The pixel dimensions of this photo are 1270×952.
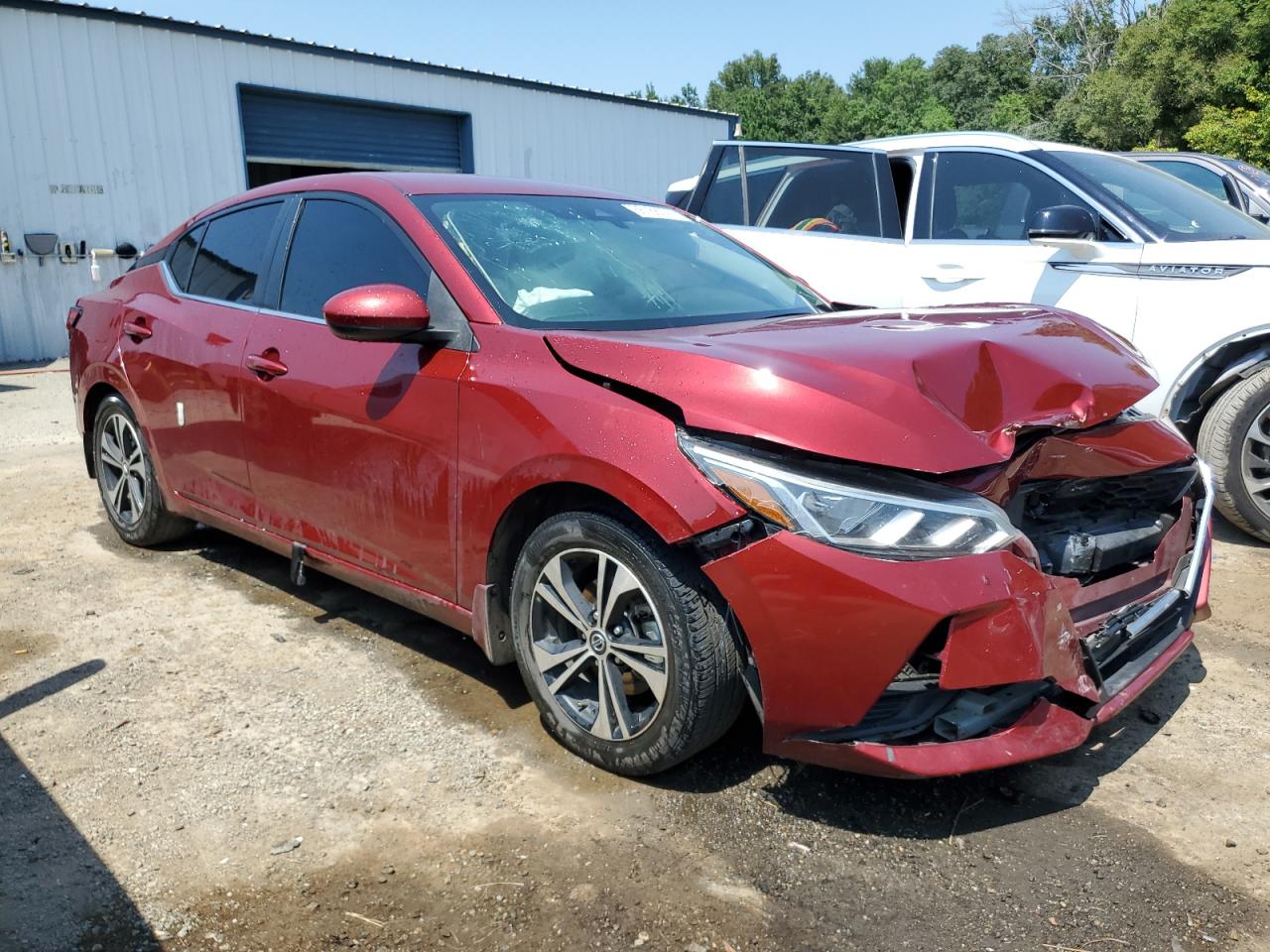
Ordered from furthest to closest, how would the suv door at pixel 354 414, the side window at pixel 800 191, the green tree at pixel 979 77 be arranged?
1. the green tree at pixel 979 77
2. the side window at pixel 800 191
3. the suv door at pixel 354 414

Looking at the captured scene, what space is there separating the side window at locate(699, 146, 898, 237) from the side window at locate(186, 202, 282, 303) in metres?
3.40

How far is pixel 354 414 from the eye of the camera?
331 cm

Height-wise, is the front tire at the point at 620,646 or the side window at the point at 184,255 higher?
the side window at the point at 184,255

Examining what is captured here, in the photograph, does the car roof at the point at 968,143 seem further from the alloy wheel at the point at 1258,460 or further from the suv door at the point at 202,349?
the suv door at the point at 202,349

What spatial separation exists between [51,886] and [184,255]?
2.95 m

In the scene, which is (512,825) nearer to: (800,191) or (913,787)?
(913,787)

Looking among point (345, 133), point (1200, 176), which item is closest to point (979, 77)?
point (345, 133)

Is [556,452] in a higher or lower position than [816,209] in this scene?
lower

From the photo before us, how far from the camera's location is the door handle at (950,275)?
5.54 meters

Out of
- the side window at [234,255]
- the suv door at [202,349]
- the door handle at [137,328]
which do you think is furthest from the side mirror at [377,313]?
the door handle at [137,328]

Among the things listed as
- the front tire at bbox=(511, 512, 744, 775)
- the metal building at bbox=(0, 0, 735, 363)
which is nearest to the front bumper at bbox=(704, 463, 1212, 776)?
the front tire at bbox=(511, 512, 744, 775)

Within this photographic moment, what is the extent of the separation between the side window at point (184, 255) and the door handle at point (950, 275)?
12.3 feet

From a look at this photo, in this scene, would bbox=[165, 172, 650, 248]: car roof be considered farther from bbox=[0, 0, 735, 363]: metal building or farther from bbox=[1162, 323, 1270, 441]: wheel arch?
bbox=[0, 0, 735, 363]: metal building

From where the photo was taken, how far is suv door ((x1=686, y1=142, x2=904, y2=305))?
5953mm
